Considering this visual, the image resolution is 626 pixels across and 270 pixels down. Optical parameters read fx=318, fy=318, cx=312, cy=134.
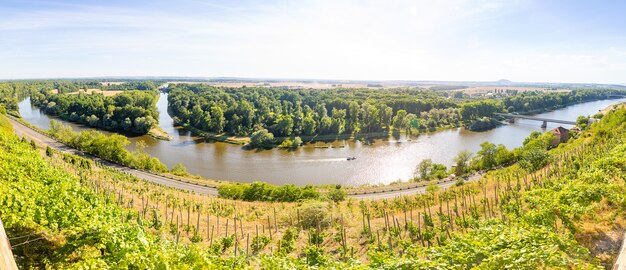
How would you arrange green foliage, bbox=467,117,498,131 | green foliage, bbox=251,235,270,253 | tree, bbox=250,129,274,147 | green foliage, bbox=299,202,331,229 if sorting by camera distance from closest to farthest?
green foliage, bbox=251,235,270,253 < green foliage, bbox=299,202,331,229 < tree, bbox=250,129,274,147 < green foliage, bbox=467,117,498,131

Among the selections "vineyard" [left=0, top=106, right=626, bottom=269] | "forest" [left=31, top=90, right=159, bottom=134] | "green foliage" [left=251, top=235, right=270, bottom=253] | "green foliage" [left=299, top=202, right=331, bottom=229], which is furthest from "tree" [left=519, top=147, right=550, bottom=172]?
"forest" [left=31, top=90, right=159, bottom=134]

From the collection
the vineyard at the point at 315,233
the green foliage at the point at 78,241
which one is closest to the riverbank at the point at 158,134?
the vineyard at the point at 315,233

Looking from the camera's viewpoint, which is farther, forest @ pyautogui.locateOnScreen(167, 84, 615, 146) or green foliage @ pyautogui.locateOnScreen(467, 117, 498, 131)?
green foliage @ pyautogui.locateOnScreen(467, 117, 498, 131)

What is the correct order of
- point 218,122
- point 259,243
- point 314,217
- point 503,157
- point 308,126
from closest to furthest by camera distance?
point 259,243, point 314,217, point 503,157, point 308,126, point 218,122

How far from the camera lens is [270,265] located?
23.0ft

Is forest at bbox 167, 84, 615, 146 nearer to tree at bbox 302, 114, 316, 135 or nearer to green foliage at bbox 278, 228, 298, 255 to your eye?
tree at bbox 302, 114, 316, 135

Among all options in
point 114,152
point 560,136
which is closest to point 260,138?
point 114,152

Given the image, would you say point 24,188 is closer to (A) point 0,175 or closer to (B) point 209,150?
(A) point 0,175

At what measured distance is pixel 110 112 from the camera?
69.6 metres

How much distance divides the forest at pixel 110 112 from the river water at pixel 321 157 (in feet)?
12.3

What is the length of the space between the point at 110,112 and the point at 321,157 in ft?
165

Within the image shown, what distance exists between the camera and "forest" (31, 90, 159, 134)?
211 ft

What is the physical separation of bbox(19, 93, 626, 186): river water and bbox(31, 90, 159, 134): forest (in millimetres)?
3760

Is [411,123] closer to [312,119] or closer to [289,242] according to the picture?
→ [312,119]
